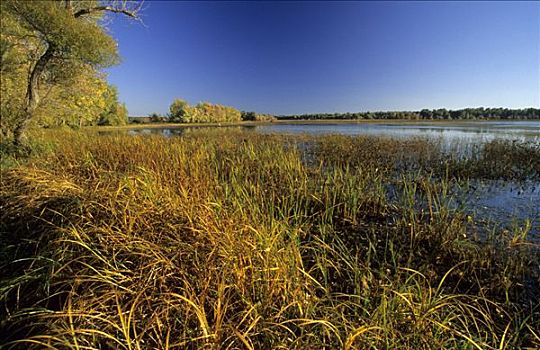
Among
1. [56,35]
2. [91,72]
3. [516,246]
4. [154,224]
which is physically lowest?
[516,246]

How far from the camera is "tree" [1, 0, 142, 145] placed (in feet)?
27.4

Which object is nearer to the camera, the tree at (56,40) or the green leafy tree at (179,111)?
the tree at (56,40)

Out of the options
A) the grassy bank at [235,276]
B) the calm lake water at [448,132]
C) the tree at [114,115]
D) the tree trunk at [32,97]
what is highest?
the tree at [114,115]

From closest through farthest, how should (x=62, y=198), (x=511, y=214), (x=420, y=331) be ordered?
(x=420, y=331), (x=62, y=198), (x=511, y=214)

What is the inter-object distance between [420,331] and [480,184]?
24.6 feet

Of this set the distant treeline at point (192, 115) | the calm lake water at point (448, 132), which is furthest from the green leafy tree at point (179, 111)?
the calm lake water at point (448, 132)

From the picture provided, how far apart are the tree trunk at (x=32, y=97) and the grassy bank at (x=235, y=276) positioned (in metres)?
5.79

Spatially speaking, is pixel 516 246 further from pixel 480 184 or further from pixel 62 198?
pixel 62 198

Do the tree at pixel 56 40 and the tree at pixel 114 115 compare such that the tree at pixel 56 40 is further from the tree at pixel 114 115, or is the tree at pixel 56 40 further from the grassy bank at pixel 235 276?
the tree at pixel 114 115

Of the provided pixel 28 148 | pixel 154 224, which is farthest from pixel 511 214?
pixel 28 148

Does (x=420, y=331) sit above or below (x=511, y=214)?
above

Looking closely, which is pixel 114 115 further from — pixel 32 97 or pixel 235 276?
pixel 235 276

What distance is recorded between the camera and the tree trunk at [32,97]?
9.16 metres

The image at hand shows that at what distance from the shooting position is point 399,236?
398 cm
